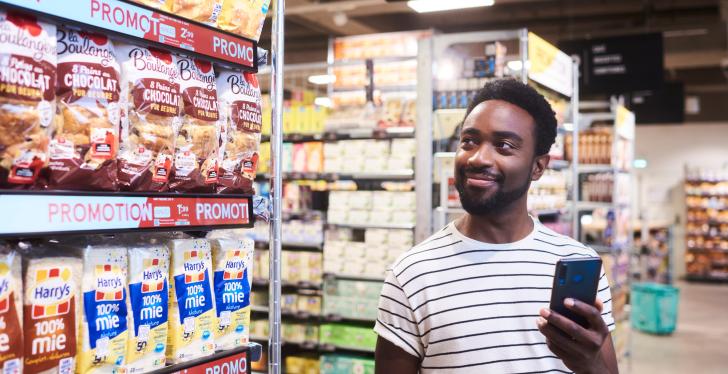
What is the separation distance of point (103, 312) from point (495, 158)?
97cm

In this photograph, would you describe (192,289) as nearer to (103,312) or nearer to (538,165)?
(103,312)

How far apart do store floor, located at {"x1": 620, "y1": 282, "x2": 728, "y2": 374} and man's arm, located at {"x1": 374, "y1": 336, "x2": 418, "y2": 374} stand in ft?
21.3

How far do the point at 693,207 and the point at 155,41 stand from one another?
695 inches

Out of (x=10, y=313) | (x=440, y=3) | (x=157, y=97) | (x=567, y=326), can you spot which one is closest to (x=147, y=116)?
(x=157, y=97)

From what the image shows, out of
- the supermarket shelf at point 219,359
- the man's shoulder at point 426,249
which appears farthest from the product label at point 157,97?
the man's shoulder at point 426,249

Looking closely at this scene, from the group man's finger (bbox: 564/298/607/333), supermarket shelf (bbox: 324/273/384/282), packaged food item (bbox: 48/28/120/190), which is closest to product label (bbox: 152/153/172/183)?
packaged food item (bbox: 48/28/120/190)

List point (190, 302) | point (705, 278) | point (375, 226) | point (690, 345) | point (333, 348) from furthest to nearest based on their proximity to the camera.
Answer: point (705, 278) < point (690, 345) < point (333, 348) < point (375, 226) < point (190, 302)

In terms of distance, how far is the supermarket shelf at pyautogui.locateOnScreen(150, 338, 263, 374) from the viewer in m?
1.51

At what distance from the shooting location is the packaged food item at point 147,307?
1453mm

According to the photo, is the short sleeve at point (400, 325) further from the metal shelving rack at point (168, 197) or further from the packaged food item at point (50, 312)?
the packaged food item at point (50, 312)

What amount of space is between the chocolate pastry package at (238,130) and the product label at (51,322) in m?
0.48

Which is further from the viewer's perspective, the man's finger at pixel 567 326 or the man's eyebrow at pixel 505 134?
the man's eyebrow at pixel 505 134

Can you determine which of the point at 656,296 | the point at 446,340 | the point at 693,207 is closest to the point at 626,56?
the point at 656,296

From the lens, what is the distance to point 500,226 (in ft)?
6.04
